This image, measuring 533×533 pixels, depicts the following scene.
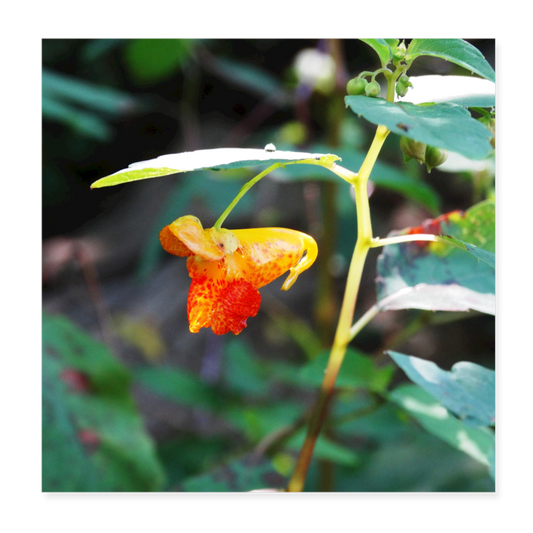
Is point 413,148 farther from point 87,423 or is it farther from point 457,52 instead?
point 87,423

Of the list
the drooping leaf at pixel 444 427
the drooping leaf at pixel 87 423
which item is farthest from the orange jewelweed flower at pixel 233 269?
the drooping leaf at pixel 87 423

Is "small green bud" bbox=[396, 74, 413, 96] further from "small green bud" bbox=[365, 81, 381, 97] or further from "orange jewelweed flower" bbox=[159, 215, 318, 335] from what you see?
"orange jewelweed flower" bbox=[159, 215, 318, 335]

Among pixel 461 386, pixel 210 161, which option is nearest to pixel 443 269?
pixel 461 386

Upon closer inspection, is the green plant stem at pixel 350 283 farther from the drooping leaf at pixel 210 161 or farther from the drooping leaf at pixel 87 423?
the drooping leaf at pixel 87 423

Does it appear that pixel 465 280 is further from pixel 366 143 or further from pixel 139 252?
pixel 139 252

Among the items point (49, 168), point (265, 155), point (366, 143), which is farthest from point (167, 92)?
point (265, 155)
